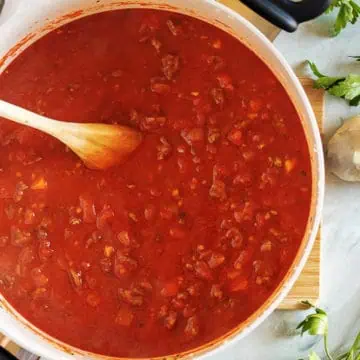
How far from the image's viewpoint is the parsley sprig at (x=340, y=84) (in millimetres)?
1859

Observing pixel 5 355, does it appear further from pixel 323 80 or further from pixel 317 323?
pixel 323 80

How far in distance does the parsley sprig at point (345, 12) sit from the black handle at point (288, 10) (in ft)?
1.09

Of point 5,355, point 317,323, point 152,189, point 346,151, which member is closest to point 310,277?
point 317,323

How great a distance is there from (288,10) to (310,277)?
72 centimetres

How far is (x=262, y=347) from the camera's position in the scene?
2.00m

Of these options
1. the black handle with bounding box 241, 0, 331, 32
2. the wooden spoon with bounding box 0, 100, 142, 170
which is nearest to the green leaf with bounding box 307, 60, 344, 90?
the black handle with bounding box 241, 0, 331, 32

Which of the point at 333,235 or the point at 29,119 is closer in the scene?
the point at 29,119

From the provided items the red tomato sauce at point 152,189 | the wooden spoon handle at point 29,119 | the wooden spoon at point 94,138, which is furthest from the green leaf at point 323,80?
the wooden spoon handle at point 29,119

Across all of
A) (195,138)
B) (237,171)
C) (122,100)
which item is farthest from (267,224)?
(122,100)

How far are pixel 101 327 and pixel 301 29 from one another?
93cm

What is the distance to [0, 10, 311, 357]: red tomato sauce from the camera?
1.70m

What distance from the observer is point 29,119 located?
158 centimetres

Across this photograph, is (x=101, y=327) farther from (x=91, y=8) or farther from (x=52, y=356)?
(x=91, y=8)

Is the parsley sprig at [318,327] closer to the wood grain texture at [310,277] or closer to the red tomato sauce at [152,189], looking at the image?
the wood grain texture at [310,277]
